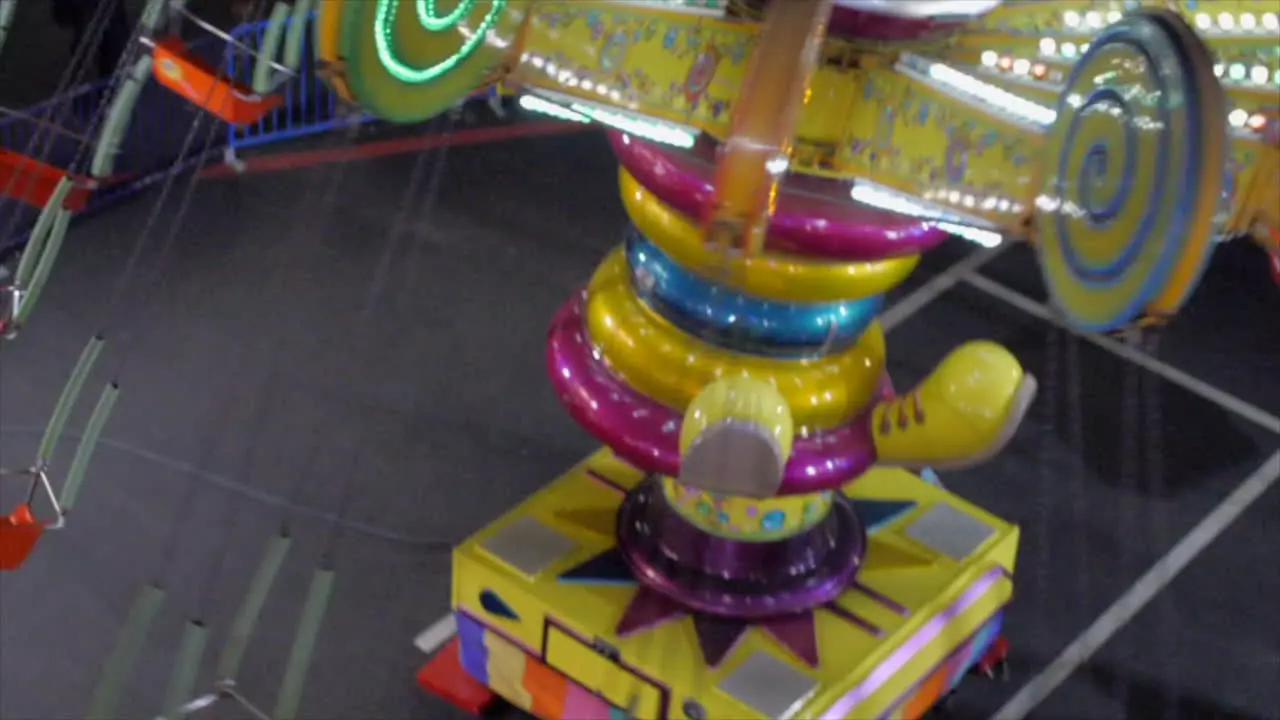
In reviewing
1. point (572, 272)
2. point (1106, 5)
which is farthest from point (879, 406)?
point (572, 272)

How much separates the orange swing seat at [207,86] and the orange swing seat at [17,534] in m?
0.56

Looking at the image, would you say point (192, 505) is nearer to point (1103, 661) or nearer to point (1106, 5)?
point (1103, 661)

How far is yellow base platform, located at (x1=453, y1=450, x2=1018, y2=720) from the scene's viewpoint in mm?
2076

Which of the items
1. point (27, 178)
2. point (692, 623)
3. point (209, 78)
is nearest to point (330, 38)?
point (209, 78)

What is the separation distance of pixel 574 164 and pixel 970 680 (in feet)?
5.64

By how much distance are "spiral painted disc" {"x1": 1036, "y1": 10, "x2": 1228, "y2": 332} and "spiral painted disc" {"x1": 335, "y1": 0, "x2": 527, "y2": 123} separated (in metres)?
0.50

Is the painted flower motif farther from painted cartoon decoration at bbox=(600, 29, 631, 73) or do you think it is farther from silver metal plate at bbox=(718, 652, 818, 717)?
painted cartoon decoration at bbox=(600, 29, 631, 73)

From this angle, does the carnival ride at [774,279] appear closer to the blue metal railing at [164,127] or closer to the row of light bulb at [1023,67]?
the row of light bulb at [1023,67]

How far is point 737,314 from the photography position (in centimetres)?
186

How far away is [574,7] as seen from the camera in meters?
1.49

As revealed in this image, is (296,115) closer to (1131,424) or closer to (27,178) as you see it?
(27,178)

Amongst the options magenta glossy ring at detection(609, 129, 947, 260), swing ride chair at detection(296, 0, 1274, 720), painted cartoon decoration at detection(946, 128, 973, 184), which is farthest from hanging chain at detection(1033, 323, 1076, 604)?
painted cartoon decoration at detection(946, 128, 973, 184)

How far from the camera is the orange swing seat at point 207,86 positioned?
1979 mm

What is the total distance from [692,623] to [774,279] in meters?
0.56
